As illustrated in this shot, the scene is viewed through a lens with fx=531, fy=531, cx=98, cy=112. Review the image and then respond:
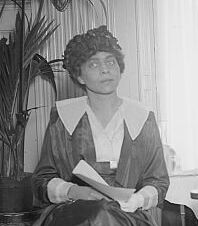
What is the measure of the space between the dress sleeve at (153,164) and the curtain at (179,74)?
1.57 ft

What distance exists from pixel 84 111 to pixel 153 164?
36cm

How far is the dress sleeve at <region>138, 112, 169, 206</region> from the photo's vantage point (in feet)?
7.07

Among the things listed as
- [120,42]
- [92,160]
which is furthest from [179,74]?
[92,160]

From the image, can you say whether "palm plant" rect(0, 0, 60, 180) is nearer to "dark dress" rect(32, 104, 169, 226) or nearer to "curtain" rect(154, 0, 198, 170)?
"dark dress" rect(32, 104, 169, 226)

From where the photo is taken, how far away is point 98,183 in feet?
6.45

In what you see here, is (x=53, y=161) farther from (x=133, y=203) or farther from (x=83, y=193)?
(x=133, y=203)

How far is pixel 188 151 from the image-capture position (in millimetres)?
2723

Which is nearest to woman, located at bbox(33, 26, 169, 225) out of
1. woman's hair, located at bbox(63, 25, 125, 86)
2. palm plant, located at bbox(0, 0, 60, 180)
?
woman's hair, located at bbox(63, 25, 125, 86)

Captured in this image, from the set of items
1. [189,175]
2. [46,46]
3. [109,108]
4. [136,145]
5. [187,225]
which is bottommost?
[187,225]

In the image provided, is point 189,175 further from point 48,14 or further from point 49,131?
point 48,14

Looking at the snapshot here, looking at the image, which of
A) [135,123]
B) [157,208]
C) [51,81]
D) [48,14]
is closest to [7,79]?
[51,81]

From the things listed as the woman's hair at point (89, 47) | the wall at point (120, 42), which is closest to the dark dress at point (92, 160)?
the woman's hair at point (89, 47)

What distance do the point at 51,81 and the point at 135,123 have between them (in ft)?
1.80

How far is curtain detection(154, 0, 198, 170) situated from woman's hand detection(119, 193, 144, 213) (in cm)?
73
